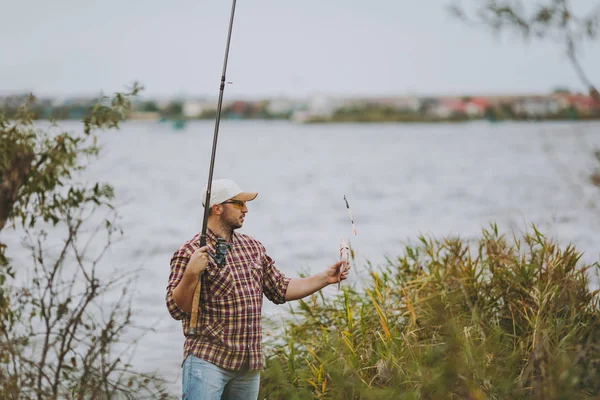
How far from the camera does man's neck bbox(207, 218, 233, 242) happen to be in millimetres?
4125

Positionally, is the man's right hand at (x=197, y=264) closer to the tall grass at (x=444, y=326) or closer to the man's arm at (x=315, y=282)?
the man's arm at (x=315, y=282)

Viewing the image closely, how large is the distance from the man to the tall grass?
2.80ft

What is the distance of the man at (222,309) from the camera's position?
3965 mm

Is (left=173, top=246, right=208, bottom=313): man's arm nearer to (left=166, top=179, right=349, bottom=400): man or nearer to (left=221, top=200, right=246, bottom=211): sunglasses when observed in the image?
(left=166, top=179, right=349, bottom=400): man

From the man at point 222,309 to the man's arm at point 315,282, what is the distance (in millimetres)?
58

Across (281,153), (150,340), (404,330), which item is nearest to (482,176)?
(281,153)

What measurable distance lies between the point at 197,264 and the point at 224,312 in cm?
36

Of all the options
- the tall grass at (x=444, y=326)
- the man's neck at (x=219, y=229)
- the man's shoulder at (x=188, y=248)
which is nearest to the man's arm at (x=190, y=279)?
the man's shoulder at (x=188, y=248)

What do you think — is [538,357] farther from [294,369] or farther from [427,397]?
[294,369]

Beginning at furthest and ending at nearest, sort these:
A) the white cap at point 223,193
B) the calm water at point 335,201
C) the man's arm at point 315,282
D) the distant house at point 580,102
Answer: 1. the calm water at point 335,201
2. the distant house at point 580,102
3. the man's arm at point 315,282
4. the white cap at point 223,193

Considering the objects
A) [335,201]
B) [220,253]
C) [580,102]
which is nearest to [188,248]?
[220,253]

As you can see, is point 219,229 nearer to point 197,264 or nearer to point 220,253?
point 220,253

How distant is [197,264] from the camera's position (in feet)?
12.4

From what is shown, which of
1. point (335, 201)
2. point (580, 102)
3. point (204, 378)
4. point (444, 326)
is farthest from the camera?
point (335, 201)
